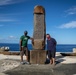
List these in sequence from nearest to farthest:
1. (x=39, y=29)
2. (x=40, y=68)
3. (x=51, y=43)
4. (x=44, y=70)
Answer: (x=44, y=70), (x=40, y=68), (x=51, y=43), (x=39, y=29)

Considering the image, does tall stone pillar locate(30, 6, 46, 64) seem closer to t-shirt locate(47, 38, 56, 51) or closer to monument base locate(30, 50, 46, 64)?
monument base locate(30, 50, 46, 64)

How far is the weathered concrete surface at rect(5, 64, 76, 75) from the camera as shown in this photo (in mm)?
13414

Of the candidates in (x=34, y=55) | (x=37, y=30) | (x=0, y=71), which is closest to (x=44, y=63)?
(x=34, y=55)

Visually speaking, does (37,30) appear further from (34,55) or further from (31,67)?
(31,67)

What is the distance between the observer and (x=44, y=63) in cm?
1625

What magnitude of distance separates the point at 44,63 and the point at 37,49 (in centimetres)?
95

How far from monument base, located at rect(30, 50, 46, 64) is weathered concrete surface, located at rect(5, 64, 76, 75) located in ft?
2.95

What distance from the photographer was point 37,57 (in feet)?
53.5

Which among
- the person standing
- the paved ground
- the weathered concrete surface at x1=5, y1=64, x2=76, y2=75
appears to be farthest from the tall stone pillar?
the weathered concrete surface at x1=5, y1=64, x2=76, y2=75

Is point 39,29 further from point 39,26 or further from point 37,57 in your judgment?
point 37,57

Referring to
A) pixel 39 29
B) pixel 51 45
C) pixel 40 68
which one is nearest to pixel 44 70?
pixel 40 68

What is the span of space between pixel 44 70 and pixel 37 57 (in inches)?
88.7

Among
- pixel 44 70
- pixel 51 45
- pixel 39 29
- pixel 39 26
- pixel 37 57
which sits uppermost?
pixel 39 26

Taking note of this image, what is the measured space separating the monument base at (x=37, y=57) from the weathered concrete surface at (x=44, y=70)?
0.90 m
